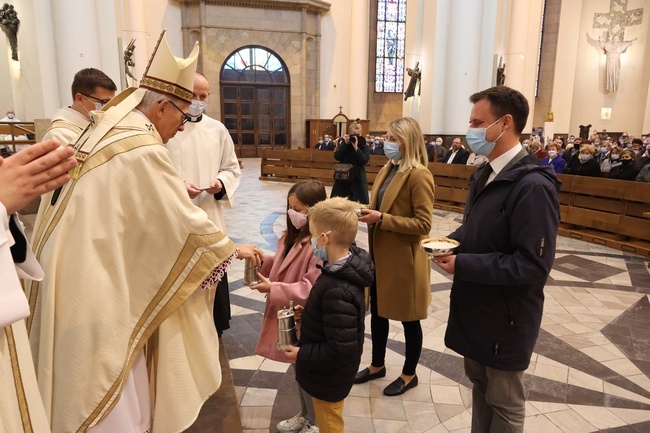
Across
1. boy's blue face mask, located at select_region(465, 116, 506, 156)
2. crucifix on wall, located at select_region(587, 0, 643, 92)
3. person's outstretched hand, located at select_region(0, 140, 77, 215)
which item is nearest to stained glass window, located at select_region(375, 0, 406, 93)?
crucifix on wall, located at select_region(587, 0, 643, 92)

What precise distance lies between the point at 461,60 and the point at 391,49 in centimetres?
878

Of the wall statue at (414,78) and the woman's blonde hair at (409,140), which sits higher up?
the wall statue at (414,78)

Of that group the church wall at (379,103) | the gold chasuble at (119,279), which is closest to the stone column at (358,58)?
the church wall at (379,103)

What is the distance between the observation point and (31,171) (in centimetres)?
105

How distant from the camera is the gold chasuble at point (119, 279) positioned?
166 centimetres

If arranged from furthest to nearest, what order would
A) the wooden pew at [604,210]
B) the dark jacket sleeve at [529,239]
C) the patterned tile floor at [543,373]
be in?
the wooden pew at [604,210] < the patterned tile floor at [543,373] < the dark jacket sleeve at [529,239]

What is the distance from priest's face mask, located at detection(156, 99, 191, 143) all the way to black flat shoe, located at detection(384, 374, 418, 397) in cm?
216

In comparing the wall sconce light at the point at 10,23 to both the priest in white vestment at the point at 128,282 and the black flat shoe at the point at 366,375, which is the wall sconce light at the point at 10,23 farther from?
the black flat shoe at the point at 366,375

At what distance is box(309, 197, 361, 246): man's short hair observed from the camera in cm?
207

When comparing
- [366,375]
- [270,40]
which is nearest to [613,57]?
[270,40]

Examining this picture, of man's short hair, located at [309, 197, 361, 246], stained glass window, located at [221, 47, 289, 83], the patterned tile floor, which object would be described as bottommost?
the patterned tile floor

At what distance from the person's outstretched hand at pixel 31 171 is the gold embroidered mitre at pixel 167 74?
998 mm

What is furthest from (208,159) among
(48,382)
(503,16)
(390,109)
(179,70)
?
(390,109)

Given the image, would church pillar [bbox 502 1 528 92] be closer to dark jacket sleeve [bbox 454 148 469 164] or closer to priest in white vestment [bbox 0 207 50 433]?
dark jacket sleeve [bbox 454 148 469 164]
